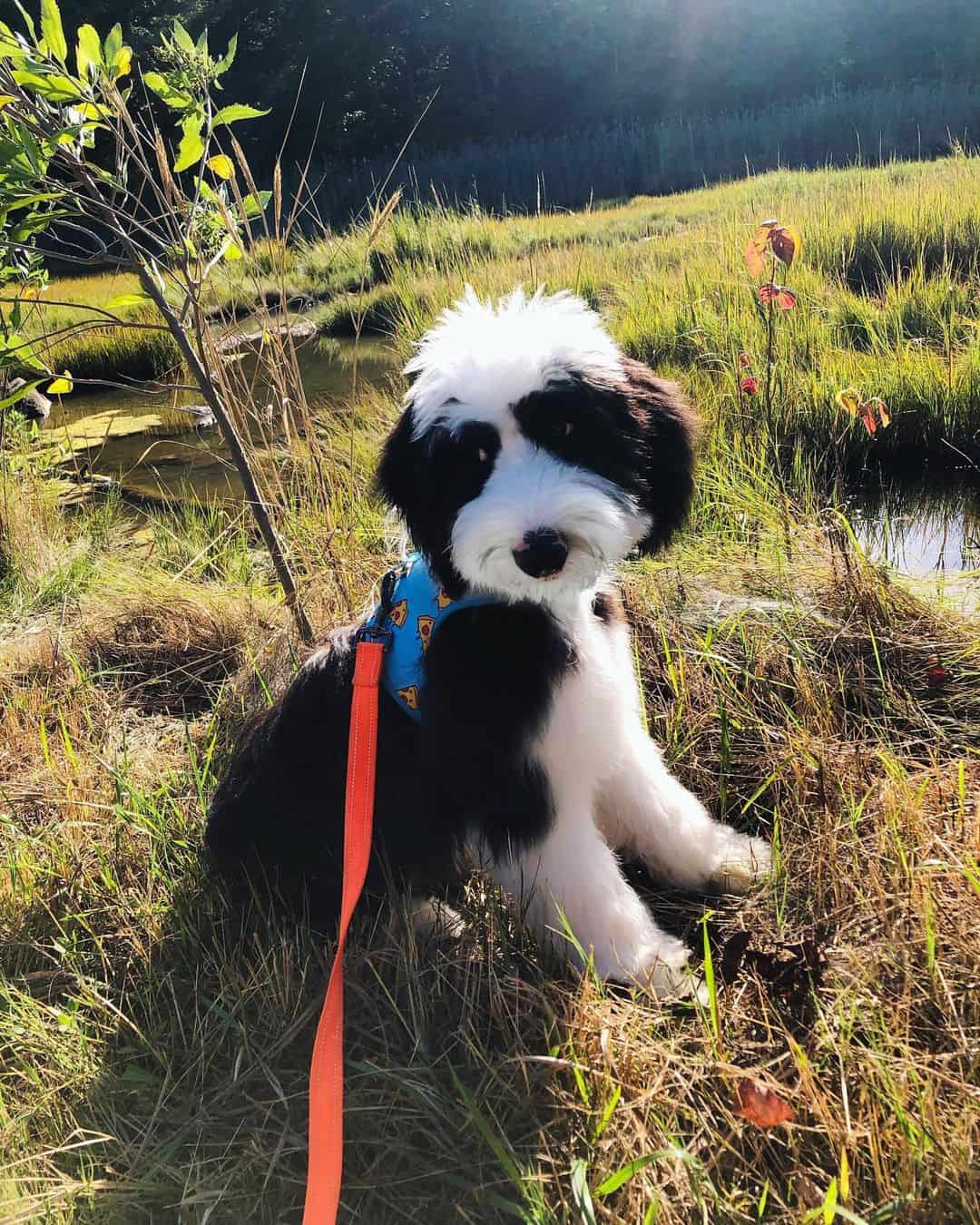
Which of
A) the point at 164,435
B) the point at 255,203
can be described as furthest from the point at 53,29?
the point at 164,435

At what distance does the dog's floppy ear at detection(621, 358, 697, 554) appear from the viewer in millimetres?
1797

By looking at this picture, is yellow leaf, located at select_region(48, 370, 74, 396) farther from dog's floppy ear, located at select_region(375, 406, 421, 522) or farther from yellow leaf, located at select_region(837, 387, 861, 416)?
yellow leaf, located at select_region(837, 387, 861, 416)

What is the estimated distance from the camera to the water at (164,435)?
592 centimetres

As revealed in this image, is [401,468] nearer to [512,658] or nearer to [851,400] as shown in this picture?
[512,658]

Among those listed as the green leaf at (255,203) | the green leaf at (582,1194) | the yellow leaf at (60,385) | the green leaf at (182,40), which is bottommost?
the green leaf at (582,1194)

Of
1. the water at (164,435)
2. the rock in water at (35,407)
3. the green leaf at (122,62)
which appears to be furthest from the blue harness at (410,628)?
the rock in water at (35,407)

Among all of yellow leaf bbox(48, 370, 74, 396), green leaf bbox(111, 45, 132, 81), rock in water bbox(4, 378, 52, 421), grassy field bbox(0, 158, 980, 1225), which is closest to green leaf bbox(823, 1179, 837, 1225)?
grassy field bbox(0, 158, 980, 1225)

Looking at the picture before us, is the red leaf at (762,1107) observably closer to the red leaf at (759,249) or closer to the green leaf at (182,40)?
the red leaf at (759,249)

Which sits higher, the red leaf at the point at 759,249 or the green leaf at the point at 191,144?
the green leaf at the point at 191,144

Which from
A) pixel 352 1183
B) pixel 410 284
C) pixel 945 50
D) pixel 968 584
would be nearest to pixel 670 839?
pixel 352 1183

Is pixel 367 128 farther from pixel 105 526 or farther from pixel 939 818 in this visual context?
pixel 939 818

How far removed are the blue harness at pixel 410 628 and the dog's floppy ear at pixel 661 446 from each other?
418 millimetres

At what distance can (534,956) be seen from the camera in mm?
1902

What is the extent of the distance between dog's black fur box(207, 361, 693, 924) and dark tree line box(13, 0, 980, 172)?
23.7 meters
